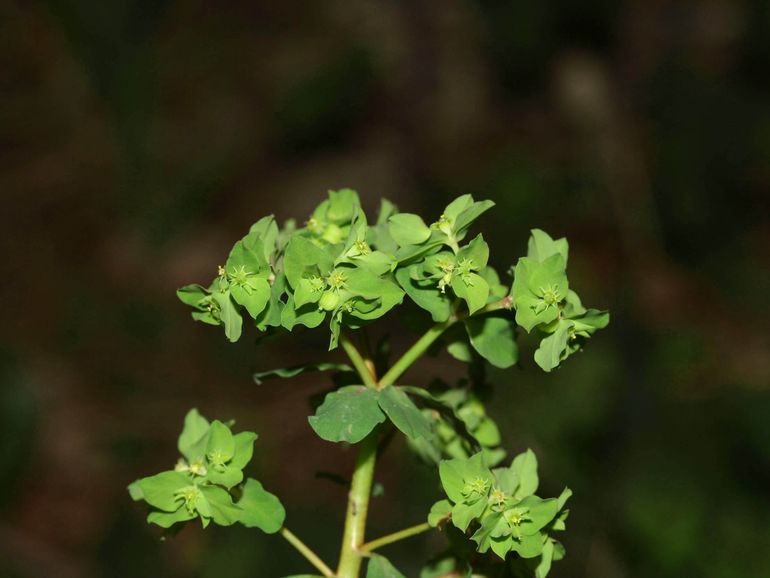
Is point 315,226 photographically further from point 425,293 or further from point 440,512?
point 440,512

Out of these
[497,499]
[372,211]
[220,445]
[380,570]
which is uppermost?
[220,445]

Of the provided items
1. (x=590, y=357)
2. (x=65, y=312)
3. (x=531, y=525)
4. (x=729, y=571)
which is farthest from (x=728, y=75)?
(x=531, y=525)

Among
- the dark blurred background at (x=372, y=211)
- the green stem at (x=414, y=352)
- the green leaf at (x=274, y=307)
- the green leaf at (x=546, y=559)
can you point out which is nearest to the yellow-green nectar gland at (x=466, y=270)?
the green stem at (x=414, y=352)

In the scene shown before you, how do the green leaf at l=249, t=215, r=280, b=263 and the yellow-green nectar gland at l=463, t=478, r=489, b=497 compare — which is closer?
the yellow-green nectar gland at l=463, t=478, r=489, b=497

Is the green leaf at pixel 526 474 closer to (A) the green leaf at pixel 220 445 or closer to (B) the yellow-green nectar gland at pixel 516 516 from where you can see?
(B) the yellow-green nectar gland at pixel 516 516

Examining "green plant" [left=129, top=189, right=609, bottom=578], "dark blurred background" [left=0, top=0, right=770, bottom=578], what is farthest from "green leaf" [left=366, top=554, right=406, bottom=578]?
"dark blurred background" [left=0, top=0, right=770, bottom=578]

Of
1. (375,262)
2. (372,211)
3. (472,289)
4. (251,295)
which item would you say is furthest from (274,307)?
(372,211)

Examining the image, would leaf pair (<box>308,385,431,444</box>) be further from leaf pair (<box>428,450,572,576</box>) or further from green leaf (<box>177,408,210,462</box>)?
green leaf (<box>177,408,210,462</box>)
